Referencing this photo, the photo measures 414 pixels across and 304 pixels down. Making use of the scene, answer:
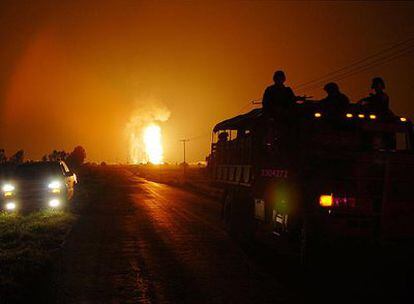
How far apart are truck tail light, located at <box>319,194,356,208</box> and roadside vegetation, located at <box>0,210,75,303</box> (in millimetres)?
4867

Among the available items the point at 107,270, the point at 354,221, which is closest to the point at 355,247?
the point at 354,221

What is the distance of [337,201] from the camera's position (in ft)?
23.7

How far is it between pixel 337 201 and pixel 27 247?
7308mm

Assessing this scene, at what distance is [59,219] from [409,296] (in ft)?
39.8

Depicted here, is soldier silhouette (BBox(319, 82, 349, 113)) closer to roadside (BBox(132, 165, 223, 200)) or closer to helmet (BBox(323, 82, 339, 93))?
helmet (BBox(323, 82, 339, 93))

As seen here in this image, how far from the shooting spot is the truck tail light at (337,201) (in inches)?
283

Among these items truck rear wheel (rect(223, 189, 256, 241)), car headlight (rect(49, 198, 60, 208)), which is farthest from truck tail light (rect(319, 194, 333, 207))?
car headlight (rect(49, 198, 60, 208))

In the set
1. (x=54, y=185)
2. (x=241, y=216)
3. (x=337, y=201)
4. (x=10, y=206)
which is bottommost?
(x=10, y=206)

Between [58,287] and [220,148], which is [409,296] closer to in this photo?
[58,287]

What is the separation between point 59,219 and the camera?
51.1 feet

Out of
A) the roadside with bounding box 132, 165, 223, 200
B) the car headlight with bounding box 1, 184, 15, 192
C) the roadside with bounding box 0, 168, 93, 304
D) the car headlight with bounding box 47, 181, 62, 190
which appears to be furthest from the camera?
the roadside with bounding box 132, 165, 223, 200

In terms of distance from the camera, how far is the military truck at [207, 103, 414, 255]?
7223 mm

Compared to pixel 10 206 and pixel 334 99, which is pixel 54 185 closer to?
pixel 10 206

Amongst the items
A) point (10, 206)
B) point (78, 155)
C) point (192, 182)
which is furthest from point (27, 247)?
point (78, 155)
